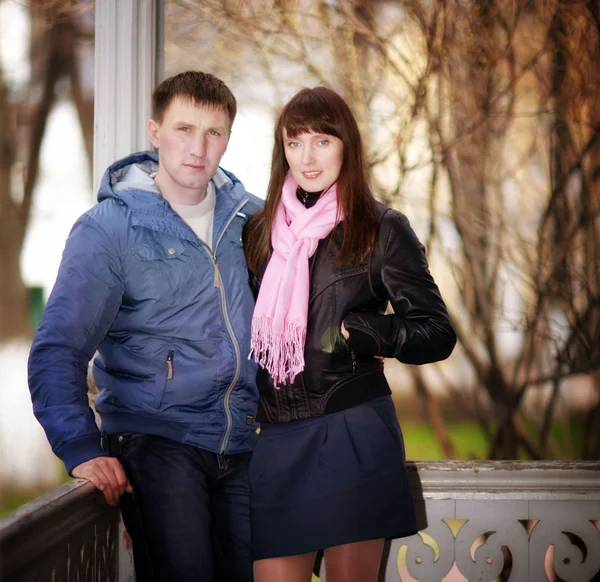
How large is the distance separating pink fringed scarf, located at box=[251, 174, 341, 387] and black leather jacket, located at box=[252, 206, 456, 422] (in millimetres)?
48

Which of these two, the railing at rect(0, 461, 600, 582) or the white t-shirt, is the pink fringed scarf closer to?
the white t-shirt

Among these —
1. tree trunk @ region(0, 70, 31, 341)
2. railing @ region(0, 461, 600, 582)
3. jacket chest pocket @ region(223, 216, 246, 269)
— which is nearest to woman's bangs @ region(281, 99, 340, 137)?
jacket chest pocket @ region(223, 216, 246, 269)

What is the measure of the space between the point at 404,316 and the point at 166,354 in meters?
0.64

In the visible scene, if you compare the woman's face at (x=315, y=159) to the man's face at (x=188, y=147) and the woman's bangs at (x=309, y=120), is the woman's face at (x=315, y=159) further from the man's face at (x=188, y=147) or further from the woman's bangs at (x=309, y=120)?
the man's face at (x=188, y=147)

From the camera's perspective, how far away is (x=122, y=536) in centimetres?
241

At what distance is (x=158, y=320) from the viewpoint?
6.66ft

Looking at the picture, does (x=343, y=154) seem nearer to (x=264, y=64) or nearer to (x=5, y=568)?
(x=5, y=568)

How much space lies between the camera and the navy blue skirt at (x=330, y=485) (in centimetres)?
185

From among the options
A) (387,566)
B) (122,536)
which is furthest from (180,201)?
(387,566)

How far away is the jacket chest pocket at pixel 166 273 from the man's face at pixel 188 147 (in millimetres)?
Result: 196

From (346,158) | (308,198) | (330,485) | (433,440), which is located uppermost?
(346,158)

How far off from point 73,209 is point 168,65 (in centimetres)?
89

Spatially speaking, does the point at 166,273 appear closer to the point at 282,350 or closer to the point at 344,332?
the point at 282,350

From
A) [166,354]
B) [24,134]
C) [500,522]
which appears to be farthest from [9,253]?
[500,522]
